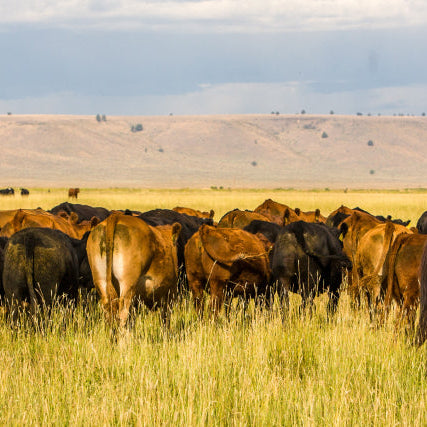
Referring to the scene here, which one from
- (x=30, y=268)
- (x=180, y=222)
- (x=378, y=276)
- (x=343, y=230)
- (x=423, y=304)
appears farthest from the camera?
(x=180, y=222)

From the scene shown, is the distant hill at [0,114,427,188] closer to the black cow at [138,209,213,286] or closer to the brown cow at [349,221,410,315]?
the black cow at [138,209,213,286]

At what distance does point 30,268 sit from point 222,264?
233 cm

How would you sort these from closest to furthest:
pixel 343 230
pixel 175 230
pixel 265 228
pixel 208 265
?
1. pixel 175 230
2. pixel 208 265
3. pixel 343 230
4. pixel 265 228

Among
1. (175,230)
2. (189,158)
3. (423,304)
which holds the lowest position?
(423,304)

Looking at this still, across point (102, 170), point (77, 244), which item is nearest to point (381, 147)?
point (102, 170)

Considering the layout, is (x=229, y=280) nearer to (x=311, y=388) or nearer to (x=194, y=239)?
(x=194, y=239)

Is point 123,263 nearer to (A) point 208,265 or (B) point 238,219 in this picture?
(A) point 208,265

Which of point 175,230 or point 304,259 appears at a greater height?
point 175,230

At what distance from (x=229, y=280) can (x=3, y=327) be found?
2.75m

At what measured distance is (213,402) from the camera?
554 centimetres

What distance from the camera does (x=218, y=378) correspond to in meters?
6.28

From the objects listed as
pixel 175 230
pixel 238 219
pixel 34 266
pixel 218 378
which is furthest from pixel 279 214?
pixel 218 378

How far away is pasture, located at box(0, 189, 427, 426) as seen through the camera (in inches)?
214

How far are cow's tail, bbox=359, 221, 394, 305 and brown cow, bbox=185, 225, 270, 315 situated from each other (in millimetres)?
1321
